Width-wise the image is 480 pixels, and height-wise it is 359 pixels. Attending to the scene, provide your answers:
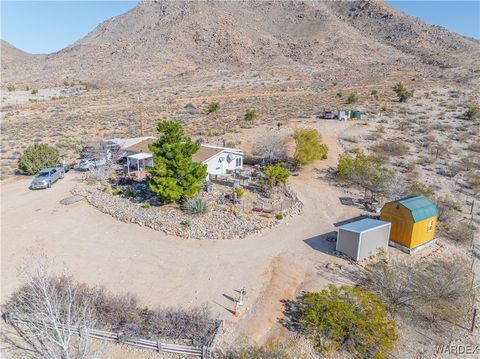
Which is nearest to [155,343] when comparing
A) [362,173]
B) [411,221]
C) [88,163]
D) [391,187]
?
[411,221]

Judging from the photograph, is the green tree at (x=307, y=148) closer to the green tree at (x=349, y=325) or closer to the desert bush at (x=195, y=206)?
the desert bush at (x=195, y=206)

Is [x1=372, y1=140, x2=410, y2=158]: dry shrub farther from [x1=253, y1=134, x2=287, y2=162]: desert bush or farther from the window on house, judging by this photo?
the window on house

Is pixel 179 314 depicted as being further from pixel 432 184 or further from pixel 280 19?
pixel 280 19

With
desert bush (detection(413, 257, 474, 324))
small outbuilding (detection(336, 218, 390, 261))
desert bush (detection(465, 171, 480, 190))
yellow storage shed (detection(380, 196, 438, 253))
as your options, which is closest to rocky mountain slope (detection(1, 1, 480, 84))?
desert bush (detection(465, 171, 480, 190))

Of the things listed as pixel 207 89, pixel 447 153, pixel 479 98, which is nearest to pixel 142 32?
pixel 207 89

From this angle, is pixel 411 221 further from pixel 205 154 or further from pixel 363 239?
pixel 205 154

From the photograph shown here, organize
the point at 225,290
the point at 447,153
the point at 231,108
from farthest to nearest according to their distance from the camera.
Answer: the point at 231,108, the point at 447,153, the point at 225,290
